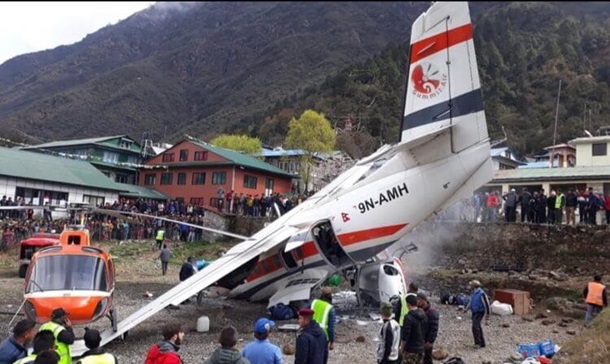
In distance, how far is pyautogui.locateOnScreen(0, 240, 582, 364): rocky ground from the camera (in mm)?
12062

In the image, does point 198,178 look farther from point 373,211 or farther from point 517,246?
point 373,211

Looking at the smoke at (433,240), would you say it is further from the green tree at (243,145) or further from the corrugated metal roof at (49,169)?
the green tree at (243,145)

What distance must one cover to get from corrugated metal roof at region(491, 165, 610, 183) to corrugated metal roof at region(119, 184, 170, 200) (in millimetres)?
31992

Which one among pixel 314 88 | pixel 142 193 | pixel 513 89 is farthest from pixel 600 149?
pixel 314 88

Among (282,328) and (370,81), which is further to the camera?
(370,81)

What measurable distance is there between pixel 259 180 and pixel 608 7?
159 feet

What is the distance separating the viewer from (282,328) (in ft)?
46.7

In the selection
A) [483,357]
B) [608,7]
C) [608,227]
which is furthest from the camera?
[608,227]

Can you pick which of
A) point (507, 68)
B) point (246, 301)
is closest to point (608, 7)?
point (246, 301)

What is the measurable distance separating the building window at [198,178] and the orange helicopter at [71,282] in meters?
37.2

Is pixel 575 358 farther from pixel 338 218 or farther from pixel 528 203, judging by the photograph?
pixel 528 203

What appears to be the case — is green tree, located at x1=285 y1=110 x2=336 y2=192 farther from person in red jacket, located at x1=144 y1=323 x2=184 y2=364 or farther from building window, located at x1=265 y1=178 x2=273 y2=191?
person in red jacket, located at x1=144 y1=323 x2=184 y2=364

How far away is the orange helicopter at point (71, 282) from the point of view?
38.5 ft

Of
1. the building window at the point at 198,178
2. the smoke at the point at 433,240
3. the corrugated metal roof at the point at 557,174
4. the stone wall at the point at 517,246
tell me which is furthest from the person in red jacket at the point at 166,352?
the building window at the point at 198,178
